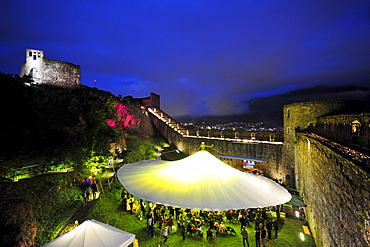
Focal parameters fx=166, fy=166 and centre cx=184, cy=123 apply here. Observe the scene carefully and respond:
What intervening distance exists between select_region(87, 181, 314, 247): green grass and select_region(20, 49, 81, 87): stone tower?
24.8 m

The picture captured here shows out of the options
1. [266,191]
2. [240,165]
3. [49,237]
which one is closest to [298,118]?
[240,165]

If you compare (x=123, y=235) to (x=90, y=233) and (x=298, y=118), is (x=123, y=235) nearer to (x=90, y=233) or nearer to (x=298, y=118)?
(x=90, y=233)

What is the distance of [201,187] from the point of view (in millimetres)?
4680

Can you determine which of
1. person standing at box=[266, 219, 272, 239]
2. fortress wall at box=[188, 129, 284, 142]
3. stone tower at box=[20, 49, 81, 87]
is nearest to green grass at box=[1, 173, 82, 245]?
person standing at box=[266, 219, 272, 239]

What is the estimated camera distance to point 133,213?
980cm

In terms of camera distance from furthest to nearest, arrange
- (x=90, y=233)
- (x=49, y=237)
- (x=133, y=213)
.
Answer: (x=133, y=213), (x=49, y=237), (x=90, y=233)

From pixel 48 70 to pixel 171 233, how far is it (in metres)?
32.3

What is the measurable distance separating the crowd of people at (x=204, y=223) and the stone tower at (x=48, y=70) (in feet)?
89.1

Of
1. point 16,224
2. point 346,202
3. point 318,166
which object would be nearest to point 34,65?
point 16,224

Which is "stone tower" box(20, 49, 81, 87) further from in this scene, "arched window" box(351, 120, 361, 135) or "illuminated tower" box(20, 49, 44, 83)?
"arched window" box(351, 120, 361, 135)

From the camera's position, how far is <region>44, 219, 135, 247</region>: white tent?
200 inches

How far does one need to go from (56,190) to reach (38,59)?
87.5 feet

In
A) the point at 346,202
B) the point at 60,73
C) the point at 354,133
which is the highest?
the point at 60,73

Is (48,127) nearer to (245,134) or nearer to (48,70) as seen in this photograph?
(245,134)
